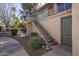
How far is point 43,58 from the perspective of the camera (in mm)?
3219

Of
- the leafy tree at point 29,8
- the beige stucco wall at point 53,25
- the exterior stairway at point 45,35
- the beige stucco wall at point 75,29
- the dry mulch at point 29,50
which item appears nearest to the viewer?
the beige stucco wall at point 75,29

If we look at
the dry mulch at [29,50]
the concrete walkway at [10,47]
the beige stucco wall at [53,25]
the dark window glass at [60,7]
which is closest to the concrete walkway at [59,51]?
the dry mulch at [29,50]

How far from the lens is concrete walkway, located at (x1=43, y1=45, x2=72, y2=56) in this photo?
3.40 m

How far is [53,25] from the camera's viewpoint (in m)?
3.71

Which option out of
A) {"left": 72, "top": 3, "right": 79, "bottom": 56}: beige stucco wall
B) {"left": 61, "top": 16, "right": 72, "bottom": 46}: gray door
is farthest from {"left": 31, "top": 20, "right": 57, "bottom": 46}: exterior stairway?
{"left": 72, "top": 3, "right": 79, "bottom": 56}: beige stucco wall

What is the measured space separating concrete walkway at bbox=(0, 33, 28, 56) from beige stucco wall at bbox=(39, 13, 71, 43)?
3.09 feet

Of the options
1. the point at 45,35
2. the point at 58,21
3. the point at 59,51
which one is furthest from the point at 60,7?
the point at 59,51

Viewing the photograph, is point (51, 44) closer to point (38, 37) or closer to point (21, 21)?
point (38, 37)

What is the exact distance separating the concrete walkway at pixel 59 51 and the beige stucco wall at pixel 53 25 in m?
0.29

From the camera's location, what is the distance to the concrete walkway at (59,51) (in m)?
3.40

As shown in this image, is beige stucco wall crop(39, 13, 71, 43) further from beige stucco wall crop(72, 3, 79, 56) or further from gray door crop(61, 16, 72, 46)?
beige stucco wall crop(72, 3, 79, 56)

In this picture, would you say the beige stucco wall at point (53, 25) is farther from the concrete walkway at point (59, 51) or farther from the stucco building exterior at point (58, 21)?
the concrete walkway at point (59, 51)

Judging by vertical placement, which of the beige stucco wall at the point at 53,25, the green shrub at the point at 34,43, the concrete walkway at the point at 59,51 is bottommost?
the concrete walkway at the point at 59,51

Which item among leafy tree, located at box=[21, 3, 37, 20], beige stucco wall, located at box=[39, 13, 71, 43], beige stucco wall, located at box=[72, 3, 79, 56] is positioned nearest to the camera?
beige stucco wall, located at box=[72, 3, 79, 56]
